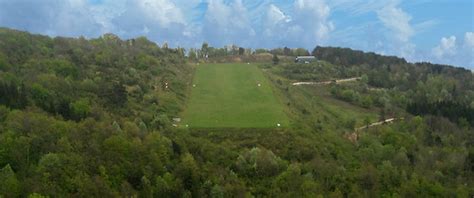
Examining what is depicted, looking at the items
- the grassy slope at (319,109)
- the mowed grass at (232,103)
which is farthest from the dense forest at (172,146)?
the mowed grass at (232,103)

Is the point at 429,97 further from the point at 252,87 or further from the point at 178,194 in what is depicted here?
the point at 178,194

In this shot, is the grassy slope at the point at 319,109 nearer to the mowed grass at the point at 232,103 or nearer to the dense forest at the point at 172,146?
the dense forest at the point at 172,146

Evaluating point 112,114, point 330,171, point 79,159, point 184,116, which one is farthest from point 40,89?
point 330,171

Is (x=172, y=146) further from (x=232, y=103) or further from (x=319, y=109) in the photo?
(x=319, y=109)

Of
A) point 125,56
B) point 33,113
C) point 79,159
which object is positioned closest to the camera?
point 79,159

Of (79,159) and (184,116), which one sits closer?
(79,159)

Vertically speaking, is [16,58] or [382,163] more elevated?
[16,58]
